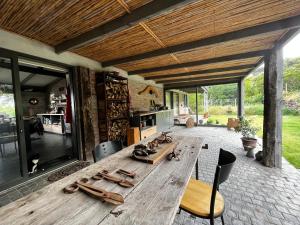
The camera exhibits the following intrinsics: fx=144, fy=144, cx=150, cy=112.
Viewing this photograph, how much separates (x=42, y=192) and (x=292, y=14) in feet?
11.1

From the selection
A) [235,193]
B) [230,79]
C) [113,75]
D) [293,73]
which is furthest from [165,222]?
[293,73]

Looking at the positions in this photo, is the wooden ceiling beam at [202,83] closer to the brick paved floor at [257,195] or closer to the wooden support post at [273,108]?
the wooden support post at [273,108]

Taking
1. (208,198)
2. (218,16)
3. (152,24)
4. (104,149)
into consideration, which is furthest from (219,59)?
(104,149)

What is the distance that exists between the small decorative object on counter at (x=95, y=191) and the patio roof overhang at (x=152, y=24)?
1842mm

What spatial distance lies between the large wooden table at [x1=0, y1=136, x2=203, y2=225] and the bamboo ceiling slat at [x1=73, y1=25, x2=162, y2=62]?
2.16 m

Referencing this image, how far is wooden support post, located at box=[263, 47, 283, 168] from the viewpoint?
2.82 metres

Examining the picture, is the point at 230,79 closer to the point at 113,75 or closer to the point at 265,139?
the point at 265,139

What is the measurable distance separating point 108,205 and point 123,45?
2781 mm

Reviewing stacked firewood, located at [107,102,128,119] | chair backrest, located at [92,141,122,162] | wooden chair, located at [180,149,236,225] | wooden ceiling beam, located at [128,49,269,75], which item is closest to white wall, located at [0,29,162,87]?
stacked firewood, located at [107,102,128,119]

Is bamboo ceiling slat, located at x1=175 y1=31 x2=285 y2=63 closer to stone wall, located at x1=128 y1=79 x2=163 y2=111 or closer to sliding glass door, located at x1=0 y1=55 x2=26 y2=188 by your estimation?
stone wall, located at x1=128 y1=79 x2=163 y2=111

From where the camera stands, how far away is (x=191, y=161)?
1427 mm

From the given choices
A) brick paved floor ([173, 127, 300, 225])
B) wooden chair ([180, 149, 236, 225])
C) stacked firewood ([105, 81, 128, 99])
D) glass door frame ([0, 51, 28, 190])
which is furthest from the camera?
stacked firewood ([105, 81, 128, 99])

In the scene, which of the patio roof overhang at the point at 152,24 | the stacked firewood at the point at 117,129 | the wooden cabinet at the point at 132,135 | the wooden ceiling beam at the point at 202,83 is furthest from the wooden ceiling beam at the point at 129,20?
the wooden ceiling beam at the point at 202,83

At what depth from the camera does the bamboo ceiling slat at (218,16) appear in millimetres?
1749
